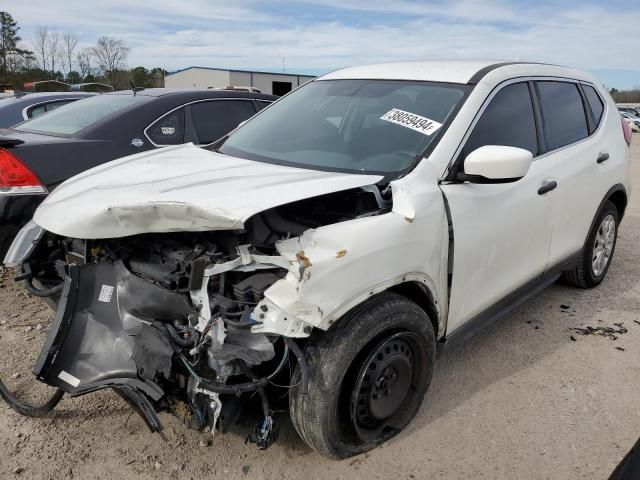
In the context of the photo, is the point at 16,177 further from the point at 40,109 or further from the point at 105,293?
the point at 40,109

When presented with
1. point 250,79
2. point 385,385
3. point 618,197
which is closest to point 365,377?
point 385,385

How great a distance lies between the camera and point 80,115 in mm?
4953

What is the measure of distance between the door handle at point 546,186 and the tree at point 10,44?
59355mm

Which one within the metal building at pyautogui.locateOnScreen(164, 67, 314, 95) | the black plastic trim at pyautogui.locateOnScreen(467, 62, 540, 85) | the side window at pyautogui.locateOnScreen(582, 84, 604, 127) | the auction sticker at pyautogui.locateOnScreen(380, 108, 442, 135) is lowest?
the auction sticker at pyautogui.locateOnScreen(380, 108, 442, 135)

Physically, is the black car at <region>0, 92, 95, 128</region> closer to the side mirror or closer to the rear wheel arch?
the side mirror

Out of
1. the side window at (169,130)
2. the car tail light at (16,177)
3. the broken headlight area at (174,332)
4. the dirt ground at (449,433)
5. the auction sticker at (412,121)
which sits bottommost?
the dirt ground at (449,433)

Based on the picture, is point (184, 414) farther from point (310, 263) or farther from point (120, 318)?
point (310, 263)

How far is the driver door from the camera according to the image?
271cm

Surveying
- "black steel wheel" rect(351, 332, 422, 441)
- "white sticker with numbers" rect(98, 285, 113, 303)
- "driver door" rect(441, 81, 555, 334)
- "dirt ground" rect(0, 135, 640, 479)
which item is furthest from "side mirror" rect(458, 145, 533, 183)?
"white sticker with numbers" rect(98, 285, 113, 303)

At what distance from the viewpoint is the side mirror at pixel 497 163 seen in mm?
2555

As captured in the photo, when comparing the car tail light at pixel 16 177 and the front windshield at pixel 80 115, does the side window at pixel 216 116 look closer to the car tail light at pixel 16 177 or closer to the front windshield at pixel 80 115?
the front windshield at pixel 80 115

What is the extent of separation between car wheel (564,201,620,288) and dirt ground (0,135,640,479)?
0.90 meters

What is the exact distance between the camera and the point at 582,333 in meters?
3.88

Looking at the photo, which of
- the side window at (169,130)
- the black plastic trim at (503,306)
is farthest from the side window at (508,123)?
the side window at (169,130)
